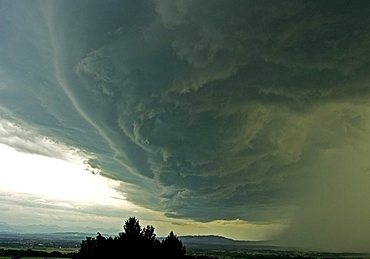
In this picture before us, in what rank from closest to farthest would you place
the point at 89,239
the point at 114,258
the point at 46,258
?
1. the point at 114,258
2. the point at 89,239
3. the point at 46,258

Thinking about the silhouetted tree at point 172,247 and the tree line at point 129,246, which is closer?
the tree line at point 129,246

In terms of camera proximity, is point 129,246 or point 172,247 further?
point 172,247

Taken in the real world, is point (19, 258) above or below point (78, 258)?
above

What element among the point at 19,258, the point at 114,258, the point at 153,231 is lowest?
A: the point at 114,258

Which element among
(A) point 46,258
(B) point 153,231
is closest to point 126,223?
(B) point 153,231

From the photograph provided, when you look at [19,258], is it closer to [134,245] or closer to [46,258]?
[46,258]

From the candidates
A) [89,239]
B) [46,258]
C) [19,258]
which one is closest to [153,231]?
[89,239]

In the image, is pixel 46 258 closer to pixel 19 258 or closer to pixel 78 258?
pixel 19 258

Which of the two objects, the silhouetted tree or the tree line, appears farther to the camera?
the silhouetted tree

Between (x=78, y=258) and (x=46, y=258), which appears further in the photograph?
(x=46, y=258)

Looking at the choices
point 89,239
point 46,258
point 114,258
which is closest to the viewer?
point 114,258
